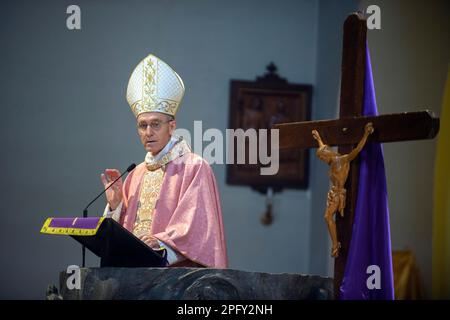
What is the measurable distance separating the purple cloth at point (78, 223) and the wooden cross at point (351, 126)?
133 centimetres

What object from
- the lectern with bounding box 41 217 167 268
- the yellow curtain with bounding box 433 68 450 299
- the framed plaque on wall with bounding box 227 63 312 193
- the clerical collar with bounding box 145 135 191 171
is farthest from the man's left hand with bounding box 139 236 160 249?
the framed plaque on wall with bounding box 227 63 312 193

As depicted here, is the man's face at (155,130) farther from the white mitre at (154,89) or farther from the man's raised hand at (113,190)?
the man's raised hand at (113,190)

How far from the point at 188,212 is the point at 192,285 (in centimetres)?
133

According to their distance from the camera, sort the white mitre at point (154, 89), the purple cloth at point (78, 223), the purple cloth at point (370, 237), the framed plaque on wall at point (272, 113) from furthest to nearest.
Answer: the framed plaque on wall at point (272, 113), the white mitre at point (154, 89), the purple cloth at point (370, 237), the purple cloth at point (78, 223)

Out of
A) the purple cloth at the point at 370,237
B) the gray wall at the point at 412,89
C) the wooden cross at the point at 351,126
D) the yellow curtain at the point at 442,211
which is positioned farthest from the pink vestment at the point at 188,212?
the gray wall at the point at 412,89

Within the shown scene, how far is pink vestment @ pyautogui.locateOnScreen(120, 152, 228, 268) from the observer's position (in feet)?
19.3

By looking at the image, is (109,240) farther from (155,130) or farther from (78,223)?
(155,130)

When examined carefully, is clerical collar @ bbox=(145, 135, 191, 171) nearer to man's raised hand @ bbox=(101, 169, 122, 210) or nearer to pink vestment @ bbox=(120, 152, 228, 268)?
pink vestment @ bbox=(120, 152, 228, 268)

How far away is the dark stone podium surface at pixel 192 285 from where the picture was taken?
15.5ft

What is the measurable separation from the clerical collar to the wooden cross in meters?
0.88

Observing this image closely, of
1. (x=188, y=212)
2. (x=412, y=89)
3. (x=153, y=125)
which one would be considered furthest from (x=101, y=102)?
(x=188, y=212)

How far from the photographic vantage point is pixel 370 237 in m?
5.43

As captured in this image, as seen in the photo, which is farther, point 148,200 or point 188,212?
point 148,200

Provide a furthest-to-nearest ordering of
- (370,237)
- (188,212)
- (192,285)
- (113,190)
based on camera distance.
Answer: (113,190) < (188,212) < (370,237) < (192,285)
